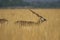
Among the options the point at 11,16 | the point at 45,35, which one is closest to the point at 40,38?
the point at 45,35

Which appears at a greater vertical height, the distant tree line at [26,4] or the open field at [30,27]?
the distant tree line at [26,4]

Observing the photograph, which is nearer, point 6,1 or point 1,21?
point 1,21

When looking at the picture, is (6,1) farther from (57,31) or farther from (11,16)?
(57,31)

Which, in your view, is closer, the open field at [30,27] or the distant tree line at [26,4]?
the open field at [30,27]

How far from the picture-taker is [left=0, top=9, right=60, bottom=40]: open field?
781 mm

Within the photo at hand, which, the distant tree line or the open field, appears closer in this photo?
the open field

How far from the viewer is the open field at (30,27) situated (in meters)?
0.78

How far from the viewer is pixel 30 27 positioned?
866 mm

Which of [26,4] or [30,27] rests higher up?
[26,4]

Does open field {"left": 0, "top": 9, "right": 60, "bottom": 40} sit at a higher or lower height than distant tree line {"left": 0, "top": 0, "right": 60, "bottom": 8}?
lower

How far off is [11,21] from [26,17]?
0.11m

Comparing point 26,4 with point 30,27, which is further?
point 26,4

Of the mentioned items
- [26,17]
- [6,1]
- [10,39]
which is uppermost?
[6,1]

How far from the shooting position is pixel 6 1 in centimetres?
105
